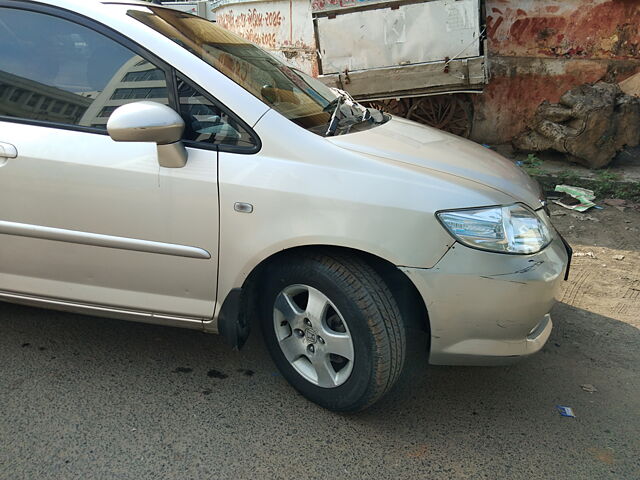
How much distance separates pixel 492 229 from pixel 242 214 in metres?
1.00

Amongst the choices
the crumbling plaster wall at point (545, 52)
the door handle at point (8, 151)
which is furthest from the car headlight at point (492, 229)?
the crumbling plaster wall at point (545, 52)

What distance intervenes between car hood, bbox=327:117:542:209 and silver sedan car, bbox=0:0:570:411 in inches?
0.6

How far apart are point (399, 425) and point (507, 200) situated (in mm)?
1084

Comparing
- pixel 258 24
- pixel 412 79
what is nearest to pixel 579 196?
pixel 412 79

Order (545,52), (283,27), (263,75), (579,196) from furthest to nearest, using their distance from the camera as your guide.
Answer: (283,27), (545,52), (579,196), (263,75)

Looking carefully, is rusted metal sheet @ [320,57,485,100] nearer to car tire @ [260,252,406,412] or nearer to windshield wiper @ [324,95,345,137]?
windshield wiper @ [324,95,345,137]

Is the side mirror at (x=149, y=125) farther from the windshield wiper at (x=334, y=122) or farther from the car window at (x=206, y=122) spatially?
the windshield wiper at (x=334, y=122)

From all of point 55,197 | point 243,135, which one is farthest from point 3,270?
point 243,135

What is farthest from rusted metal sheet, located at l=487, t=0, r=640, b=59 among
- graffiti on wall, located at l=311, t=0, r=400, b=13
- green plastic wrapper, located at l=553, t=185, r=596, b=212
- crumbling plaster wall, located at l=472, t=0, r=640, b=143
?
green plastic wrapper, located at l=553, t=185, r=596, b=212

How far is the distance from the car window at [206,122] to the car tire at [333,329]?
557mm

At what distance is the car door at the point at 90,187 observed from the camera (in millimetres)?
2465

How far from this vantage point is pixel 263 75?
9.46ft

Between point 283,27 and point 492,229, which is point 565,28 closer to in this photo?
point 283,27

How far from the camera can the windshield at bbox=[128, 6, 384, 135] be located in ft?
8.55
